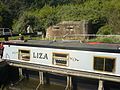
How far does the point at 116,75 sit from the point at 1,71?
31.9 feet

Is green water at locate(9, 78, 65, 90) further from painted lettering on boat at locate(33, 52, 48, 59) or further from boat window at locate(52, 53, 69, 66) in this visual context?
painted lettering on boat at locate(33, 52, 48, 59)

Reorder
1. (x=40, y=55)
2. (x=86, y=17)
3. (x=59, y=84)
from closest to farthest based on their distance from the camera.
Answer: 1. (x=40, y=55)
2. (x=59, y=84)
3. (x=86, y=17)

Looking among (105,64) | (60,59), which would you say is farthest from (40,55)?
(105,64)

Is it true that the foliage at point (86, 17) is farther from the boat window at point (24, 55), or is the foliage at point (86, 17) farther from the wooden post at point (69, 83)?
the wooden post at point (69, 83)

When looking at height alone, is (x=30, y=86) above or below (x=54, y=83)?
below

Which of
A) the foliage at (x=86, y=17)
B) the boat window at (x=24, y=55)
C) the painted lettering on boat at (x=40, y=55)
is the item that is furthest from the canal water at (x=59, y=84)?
the foliage at (x=86, y=17)

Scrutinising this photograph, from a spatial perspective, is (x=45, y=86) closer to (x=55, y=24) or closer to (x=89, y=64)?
(x=89, y=64)

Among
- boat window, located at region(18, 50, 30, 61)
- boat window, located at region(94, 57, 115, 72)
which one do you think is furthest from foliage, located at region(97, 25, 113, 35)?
boat window, located at region(94, 57, 115, 72)

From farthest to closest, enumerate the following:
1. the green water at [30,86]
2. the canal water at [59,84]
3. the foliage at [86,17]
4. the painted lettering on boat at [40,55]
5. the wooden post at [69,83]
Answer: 1. the foliage at [86,17]
2. the green water at [30,86]
3. the painted lettering on boat at [40,55]
4. the wooden post at [69,83]
5. the canal water at [59,84]

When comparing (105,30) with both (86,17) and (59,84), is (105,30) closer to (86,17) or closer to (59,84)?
(86,17)

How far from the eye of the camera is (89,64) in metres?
19.3

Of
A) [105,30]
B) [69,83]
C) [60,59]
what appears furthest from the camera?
[105,30]

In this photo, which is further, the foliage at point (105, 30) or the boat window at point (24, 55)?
the foliage at point (105, 30)

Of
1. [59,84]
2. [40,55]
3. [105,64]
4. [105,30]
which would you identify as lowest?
[59,84]
